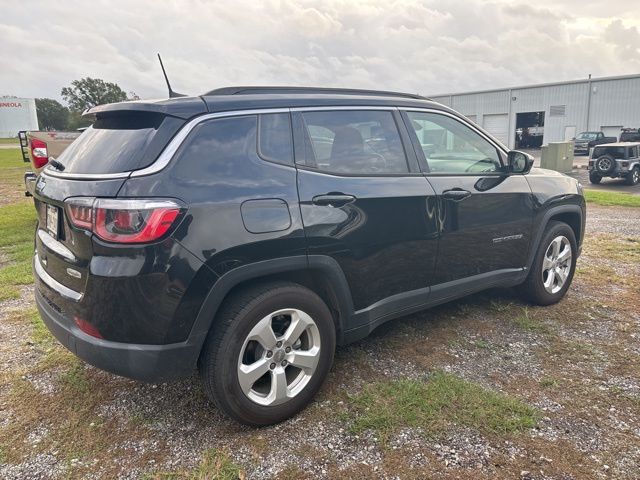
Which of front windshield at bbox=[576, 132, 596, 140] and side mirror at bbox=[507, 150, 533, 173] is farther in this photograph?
front windshield at bbox=[576, 132, 596, 140]

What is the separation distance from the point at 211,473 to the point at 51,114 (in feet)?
→ 351

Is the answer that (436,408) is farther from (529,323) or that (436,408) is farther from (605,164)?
(605,164)

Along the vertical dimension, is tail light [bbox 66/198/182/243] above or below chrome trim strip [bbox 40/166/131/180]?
below

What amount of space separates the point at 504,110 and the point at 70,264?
166 ft

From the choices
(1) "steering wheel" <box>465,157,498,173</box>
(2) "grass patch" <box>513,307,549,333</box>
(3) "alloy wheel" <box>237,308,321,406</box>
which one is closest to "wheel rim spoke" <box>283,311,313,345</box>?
(3) "alloy wheel" <box>237,308,321,406</box>

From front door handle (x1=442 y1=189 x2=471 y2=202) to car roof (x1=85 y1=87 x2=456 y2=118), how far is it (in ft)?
2.27

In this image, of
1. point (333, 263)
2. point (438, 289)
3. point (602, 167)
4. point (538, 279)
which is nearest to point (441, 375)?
point (438, 289)

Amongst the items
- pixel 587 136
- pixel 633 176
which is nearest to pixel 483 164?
pixel 633 176

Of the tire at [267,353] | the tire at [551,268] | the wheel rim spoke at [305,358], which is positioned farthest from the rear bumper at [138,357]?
the tire at [551,268]

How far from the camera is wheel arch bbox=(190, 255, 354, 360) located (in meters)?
2.43

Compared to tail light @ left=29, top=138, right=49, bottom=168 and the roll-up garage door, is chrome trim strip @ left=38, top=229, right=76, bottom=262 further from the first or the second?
the roll-up garage door

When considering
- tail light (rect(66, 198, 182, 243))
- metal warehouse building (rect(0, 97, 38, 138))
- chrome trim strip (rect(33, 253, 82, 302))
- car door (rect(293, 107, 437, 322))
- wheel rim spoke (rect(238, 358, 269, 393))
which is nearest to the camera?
tail light (rect(66, 198, 182, 243))

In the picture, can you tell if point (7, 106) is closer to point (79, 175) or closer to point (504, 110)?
point (504, 110)

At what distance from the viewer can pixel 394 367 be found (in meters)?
3.36
